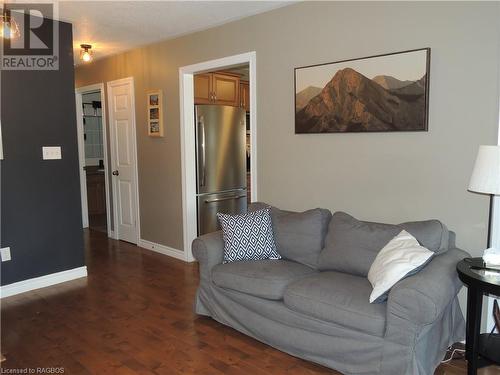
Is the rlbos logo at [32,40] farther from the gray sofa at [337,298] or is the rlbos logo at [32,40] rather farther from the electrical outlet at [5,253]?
the gray sofa at [337,298]

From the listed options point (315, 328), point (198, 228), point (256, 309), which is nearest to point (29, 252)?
point (198, 228)

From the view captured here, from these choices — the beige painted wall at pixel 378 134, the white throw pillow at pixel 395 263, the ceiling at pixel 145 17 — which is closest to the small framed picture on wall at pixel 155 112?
the beige painted wall at pixel 378 134

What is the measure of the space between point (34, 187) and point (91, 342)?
1699 mm

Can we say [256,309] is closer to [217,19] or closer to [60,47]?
[217,19]

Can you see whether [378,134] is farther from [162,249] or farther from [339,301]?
[162,249]

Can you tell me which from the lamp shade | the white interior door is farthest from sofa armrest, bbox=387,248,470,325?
the white interior door

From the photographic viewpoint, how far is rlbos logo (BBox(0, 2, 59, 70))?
3441mm

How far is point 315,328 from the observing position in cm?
239

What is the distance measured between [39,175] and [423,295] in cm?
340

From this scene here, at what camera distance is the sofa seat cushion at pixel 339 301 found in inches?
85.7

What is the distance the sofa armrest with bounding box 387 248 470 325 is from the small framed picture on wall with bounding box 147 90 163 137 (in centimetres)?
342

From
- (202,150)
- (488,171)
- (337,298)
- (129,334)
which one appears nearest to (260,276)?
(337,298)

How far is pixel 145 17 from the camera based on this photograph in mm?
3678

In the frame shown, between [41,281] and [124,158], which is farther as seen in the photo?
[124,158]
